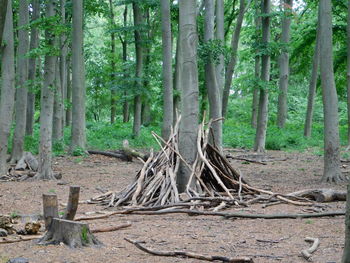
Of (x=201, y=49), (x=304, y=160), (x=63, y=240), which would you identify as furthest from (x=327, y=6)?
(x=63, y=240)

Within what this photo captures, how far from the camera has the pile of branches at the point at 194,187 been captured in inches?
324

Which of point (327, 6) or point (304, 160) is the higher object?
point (327, 6)

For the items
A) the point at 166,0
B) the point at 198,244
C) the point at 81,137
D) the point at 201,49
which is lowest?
the point at 198,244

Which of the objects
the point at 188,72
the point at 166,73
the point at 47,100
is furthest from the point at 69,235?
the point at 166,73

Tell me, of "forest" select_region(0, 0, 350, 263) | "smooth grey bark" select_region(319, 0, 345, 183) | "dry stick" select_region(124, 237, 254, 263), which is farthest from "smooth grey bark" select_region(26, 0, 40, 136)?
"dry stick" select_region(124, 237, 254, 263)

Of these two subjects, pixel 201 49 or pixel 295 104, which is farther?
pixel 295 104

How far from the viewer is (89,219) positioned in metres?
7.25

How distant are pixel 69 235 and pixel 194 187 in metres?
3.70

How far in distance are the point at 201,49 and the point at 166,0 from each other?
378cm

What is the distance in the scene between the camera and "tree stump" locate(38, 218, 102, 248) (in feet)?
17.5

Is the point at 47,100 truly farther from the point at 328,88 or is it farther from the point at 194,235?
the point at 194,235

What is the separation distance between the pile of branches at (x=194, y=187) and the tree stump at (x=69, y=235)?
8.23 ft

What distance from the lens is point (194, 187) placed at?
876cm

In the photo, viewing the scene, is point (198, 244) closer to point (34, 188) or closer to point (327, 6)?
point (34, 188)
